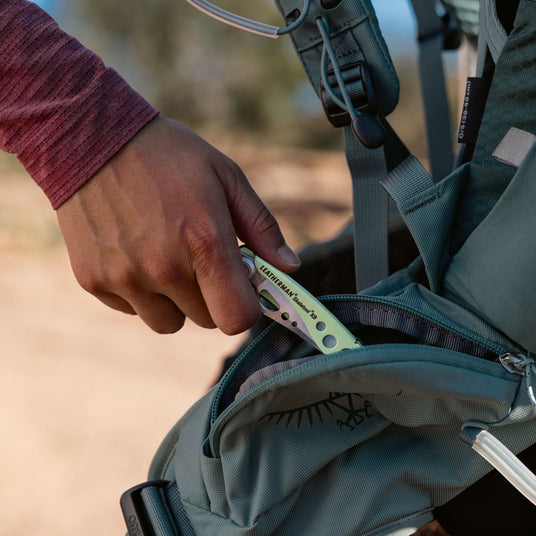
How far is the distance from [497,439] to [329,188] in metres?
7.91

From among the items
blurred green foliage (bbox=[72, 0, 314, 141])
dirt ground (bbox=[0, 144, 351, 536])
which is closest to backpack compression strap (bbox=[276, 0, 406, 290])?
dirt ground (bbox=[0, 144, 351, 536])

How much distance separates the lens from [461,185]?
37.0 inches

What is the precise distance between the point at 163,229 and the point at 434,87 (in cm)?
91

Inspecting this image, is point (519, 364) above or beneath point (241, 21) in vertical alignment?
beneath

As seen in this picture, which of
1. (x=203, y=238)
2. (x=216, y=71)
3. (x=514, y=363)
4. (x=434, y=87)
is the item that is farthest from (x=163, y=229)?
(x=216, y=71)

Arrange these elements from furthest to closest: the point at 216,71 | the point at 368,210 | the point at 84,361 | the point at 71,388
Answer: the point at 216,71 < the point at 84,361 < the point at 71,388 < the point at 368,210

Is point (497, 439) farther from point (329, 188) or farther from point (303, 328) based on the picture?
point (329, 188)

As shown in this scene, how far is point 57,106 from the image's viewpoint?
2.76 feet

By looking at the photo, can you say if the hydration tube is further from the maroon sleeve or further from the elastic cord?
the maroon sleeve

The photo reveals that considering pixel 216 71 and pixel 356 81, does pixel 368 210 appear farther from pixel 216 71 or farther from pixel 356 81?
pixel 216 71

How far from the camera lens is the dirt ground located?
255 cm

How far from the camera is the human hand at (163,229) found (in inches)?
32.2

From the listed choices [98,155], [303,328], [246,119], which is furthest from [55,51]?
[246,119]

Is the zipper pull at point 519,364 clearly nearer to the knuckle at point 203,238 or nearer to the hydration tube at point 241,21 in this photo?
the knuckle at point 203,238
